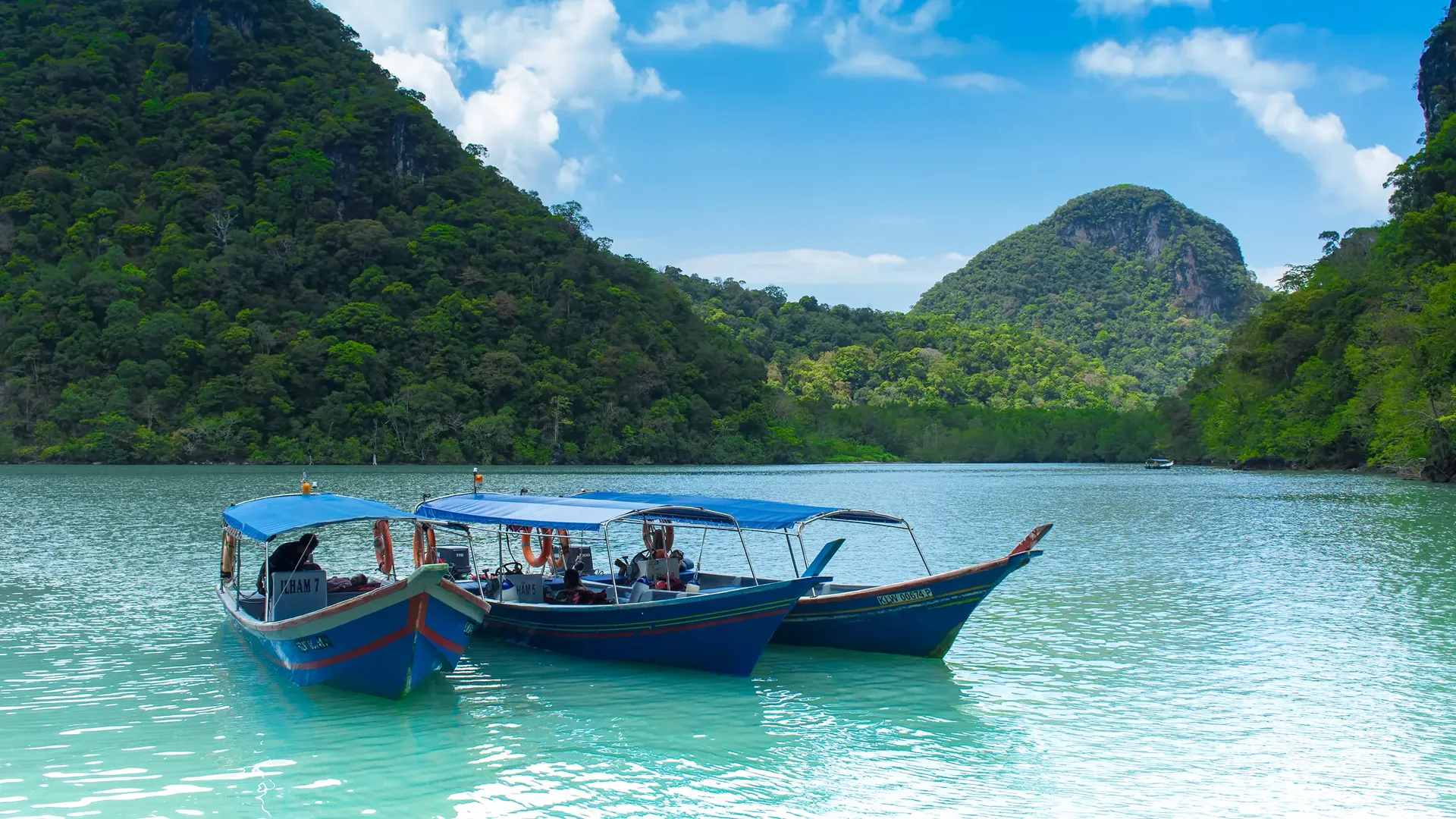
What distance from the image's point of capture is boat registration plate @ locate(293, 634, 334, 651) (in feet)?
41.5

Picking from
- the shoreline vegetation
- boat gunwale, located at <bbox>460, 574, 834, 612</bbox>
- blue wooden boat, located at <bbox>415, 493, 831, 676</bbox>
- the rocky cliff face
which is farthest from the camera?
the rocky cliff face

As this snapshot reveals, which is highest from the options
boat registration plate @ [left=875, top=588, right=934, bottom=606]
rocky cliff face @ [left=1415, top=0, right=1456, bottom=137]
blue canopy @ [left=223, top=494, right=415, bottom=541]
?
rocky cliff face @ [left=1415, top=0, right=1456, bottom=137]

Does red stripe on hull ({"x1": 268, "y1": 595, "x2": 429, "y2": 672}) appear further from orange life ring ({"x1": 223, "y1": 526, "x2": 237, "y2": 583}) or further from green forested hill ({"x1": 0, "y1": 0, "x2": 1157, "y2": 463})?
green forested hill ({"x1": 0, "y1": 0, "x2": 1157, "y2": 463})

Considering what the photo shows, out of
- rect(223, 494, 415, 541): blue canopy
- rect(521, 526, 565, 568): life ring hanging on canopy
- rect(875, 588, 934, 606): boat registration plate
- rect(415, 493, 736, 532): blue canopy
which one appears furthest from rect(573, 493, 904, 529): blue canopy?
rect(223, 494, 415, 541): blue canopy

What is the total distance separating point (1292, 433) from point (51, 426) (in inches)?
3470

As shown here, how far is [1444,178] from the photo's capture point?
229ft

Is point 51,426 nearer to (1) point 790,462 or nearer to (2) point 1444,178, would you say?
(1) point 790,462

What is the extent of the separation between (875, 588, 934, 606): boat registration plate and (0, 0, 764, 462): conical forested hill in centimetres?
7410

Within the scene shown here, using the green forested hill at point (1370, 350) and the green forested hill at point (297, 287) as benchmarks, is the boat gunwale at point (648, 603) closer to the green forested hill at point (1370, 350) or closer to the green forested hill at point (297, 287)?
the green forested hill at point (1370, 350)

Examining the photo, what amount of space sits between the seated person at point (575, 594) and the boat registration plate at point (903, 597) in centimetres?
419

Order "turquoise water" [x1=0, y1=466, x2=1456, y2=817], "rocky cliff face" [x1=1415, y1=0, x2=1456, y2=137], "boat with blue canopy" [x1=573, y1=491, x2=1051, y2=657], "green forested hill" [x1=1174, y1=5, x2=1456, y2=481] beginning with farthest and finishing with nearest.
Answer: "rocky cliff face" [x1=1415, y1=0, x2=1456, y2=137], "green forested hill" [x1=1174, y1=5, x2=1456, y2=481], "boat with blue canopy" [x1=573, y1=491, x2=1051, y2=657], "turquoise water" [x1=0, y1=466, x2=1456, y2=817]

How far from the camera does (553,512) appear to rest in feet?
51.3

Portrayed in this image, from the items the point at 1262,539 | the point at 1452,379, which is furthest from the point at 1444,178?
the point at 1262,539

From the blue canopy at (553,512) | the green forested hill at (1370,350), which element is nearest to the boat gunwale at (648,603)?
the blue canopy at (553,512)
